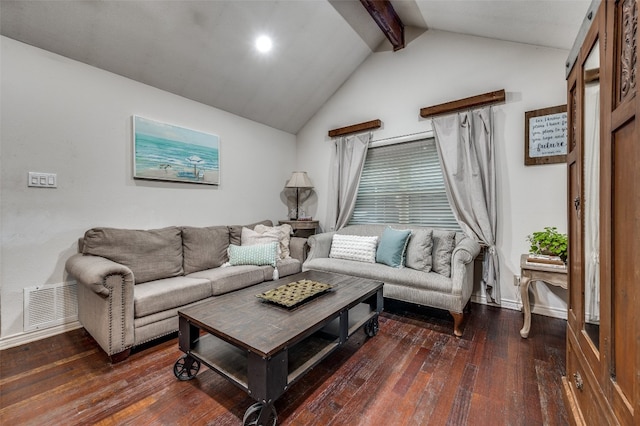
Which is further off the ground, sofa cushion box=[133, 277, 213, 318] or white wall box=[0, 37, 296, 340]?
white wall box=[0, 37, 296, 340]

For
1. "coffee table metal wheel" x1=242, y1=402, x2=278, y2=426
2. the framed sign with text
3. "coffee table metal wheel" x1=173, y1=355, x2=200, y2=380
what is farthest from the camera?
the framed sign with text

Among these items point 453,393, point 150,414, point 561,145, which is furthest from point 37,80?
point 561,145

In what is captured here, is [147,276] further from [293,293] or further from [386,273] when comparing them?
[386,273]

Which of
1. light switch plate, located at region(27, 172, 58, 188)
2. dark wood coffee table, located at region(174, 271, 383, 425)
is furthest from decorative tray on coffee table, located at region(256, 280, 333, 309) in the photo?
light switch plate, located at region(27, 172, 58, 188)

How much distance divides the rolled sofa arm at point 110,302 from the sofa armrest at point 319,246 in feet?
6.03

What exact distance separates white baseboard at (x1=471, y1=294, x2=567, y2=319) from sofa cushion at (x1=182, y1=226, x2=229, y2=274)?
2.85m

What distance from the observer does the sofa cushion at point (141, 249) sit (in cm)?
226

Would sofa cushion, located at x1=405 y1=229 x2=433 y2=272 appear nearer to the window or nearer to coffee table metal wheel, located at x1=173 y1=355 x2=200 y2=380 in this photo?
the window

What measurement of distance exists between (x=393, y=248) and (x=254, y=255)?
4.86ft

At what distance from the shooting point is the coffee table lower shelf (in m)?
1.24

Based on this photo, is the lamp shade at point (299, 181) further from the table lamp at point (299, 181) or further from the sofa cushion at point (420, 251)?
the sofa cushion at point (420, 251)

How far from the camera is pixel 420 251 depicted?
275cm

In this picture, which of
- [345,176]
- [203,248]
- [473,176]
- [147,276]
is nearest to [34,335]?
[147,276]

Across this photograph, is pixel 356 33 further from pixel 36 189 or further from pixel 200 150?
pixel 36 189
